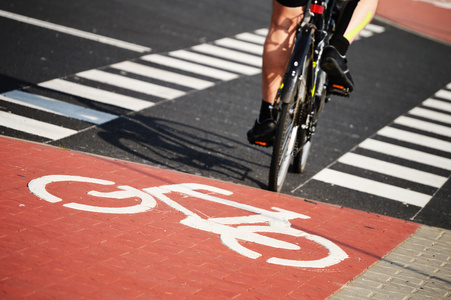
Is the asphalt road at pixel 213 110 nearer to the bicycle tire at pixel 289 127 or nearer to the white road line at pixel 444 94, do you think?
the white road line at pixel 444 94

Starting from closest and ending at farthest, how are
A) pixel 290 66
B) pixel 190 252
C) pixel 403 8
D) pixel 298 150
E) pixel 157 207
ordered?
pixel 190 252 < pixel 157 207 < pixel 290 66 < pixel 298 150 < pixel 403 8

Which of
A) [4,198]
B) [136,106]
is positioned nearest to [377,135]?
[136,106]

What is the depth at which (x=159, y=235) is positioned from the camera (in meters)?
5.12

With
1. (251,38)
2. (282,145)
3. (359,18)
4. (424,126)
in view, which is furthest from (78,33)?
(282,145)

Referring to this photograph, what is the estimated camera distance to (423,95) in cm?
1280

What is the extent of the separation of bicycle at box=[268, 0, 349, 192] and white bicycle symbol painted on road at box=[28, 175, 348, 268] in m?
0.56

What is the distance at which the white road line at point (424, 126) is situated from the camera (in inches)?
425

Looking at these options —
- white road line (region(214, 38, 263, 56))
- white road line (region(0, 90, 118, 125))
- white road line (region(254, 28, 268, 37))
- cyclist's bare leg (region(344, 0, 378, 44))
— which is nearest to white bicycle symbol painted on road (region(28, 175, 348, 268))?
cyclist's bare leg (region(344, 0, 378, 44))

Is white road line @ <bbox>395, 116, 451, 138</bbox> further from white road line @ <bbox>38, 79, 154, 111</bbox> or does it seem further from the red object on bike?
the red object on bike

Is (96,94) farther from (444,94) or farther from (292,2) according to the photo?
(444,94)

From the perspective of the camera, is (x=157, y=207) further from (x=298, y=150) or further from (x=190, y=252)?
(x=298, y=150)

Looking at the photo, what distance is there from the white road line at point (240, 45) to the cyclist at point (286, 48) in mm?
7031

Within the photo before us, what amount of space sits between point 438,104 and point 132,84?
5010mm

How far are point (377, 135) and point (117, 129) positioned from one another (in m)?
3.52
